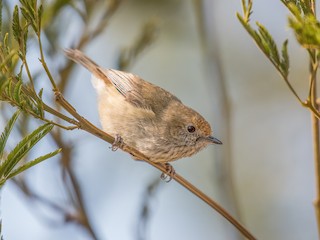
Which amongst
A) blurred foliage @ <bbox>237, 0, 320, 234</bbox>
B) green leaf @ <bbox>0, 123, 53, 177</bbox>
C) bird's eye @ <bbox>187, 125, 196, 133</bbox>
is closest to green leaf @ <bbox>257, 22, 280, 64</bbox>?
blurred foliage @ <bbox>237, 0, 320, 234</bbox>

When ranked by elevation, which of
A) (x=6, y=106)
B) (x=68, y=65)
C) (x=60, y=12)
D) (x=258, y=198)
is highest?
(x=60, y=12)

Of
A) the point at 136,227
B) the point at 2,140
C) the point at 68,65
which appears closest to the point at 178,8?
the point at 68,65

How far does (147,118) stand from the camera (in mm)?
4707

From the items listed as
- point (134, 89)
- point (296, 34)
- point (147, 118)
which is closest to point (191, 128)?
point (147, 118)

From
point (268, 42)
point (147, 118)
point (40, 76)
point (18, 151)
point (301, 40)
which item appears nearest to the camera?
point (301, 40)

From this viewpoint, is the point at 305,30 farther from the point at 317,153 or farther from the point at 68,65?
the point at 68,65

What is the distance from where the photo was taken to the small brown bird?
4484 millimetres

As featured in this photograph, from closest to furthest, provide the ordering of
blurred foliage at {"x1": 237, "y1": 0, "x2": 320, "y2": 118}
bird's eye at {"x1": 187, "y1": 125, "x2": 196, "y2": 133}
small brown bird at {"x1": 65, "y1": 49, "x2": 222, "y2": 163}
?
blurred foliage at {"x1": 237, "y1": 0, "x2": 320, "y2": 118} < small brown bird at {"x1": 65, "y1": 49, "x2": 222, "y2": 163} < bird's eye at {"x1": 187, "y1": 125, "x2": 196, "y2": 133}

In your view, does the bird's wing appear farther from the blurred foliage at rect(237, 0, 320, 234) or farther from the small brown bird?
the blurred foliage at rect(237, 0, 320, 234)

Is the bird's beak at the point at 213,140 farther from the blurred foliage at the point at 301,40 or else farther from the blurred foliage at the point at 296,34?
the blurred foliage at the point at 296,34

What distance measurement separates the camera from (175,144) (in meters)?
4.59

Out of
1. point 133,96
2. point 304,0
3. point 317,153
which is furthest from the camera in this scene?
→ point 133,96

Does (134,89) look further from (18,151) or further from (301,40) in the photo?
(301,40)

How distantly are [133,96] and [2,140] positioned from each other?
2991mm
